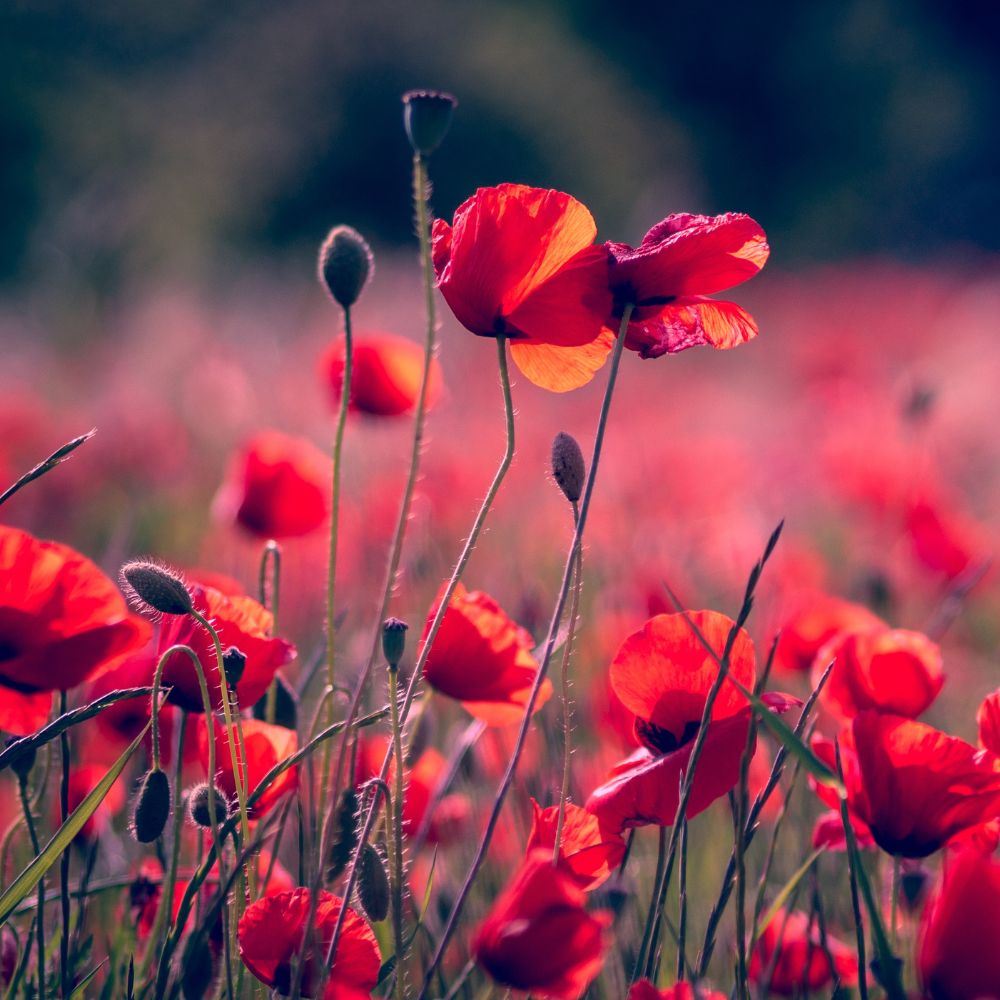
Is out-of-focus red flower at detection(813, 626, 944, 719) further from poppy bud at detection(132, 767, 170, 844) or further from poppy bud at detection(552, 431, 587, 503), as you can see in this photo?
poppy bud at detection(132, 767, 170, 844)

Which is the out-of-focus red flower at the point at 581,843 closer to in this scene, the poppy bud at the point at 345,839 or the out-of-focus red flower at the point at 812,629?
the poppy bud at the point at 345,839

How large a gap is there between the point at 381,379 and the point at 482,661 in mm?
574

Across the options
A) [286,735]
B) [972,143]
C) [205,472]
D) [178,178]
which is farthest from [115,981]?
[972,143]

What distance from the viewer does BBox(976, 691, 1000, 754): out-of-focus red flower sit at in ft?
2.10

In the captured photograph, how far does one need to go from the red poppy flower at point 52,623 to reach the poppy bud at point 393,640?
0.56 feet

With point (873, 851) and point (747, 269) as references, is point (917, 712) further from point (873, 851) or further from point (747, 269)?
point (747, 269)

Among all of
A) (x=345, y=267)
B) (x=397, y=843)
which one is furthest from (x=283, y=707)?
(x=345, y=267)

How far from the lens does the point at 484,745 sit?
1.37 m

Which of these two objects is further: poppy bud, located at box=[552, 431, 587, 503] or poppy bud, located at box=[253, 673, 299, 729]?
poppy bud, located at box=[253, 673, 299, 729]

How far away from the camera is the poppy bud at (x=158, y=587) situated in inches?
23.5

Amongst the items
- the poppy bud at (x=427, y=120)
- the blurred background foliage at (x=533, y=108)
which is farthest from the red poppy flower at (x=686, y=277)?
the blurred background foliage at (x=533, y=108)

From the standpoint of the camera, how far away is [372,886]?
0.62m

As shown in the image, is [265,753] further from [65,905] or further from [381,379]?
[381,379]

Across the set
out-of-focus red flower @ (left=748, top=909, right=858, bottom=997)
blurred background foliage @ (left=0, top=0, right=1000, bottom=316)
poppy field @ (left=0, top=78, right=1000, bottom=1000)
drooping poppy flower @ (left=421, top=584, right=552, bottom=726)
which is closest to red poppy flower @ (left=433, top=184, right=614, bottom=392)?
poppy field @ (left=0, top=78, right=1000, bottom=1000)
